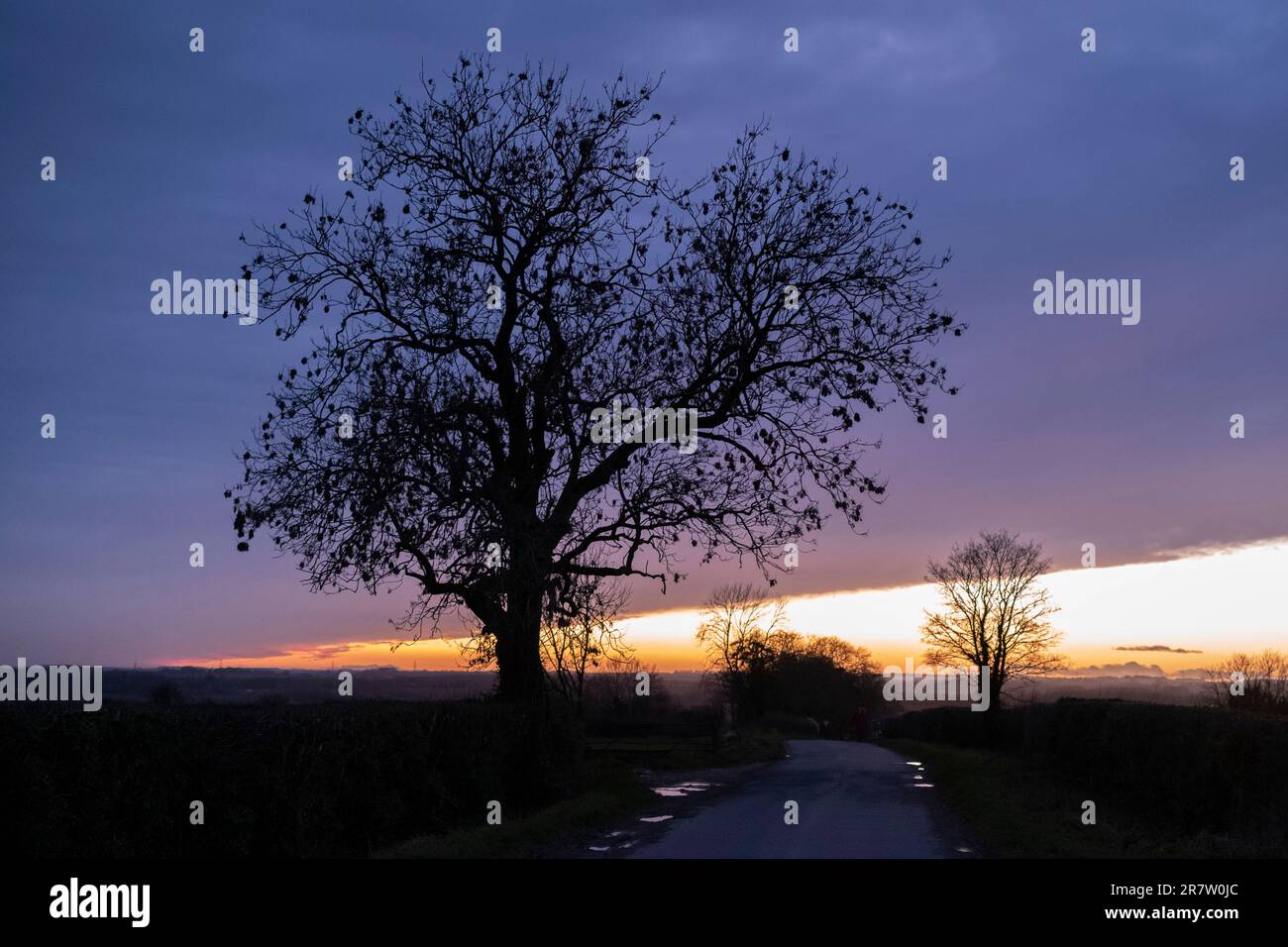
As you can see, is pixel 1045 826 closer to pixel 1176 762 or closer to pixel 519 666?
pixel 1176 762

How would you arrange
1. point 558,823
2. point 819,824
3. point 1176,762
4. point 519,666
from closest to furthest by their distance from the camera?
point 558,823, point 819,824, point 1176,762, point 519,666

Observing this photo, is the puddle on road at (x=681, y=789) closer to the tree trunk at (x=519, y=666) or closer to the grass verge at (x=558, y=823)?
the grass verge at (x=558, y=823)

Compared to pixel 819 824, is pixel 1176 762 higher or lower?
higher

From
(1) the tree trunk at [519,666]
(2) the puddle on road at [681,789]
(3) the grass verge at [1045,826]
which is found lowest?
(2) the puddle on road at [681,789]

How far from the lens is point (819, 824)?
14.9 metres

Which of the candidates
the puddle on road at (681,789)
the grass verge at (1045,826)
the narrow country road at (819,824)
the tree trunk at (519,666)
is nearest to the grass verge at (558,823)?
the puddle on road at (681,789)

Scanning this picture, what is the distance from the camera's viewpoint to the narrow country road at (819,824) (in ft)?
40.4

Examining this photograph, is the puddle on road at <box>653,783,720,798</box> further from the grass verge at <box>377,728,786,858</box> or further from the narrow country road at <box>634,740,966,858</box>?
the narrow country road at <box>634,740,966,858</box>

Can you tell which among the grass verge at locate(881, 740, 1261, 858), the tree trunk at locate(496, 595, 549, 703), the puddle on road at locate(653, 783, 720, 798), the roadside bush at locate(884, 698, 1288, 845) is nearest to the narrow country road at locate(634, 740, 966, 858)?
the grass verge at locate(881, 740, 1261, 858)

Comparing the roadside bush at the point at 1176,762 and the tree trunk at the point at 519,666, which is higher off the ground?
the tree trunk at the point at 519,666

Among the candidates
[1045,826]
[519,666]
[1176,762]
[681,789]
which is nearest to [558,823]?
[519,666]
